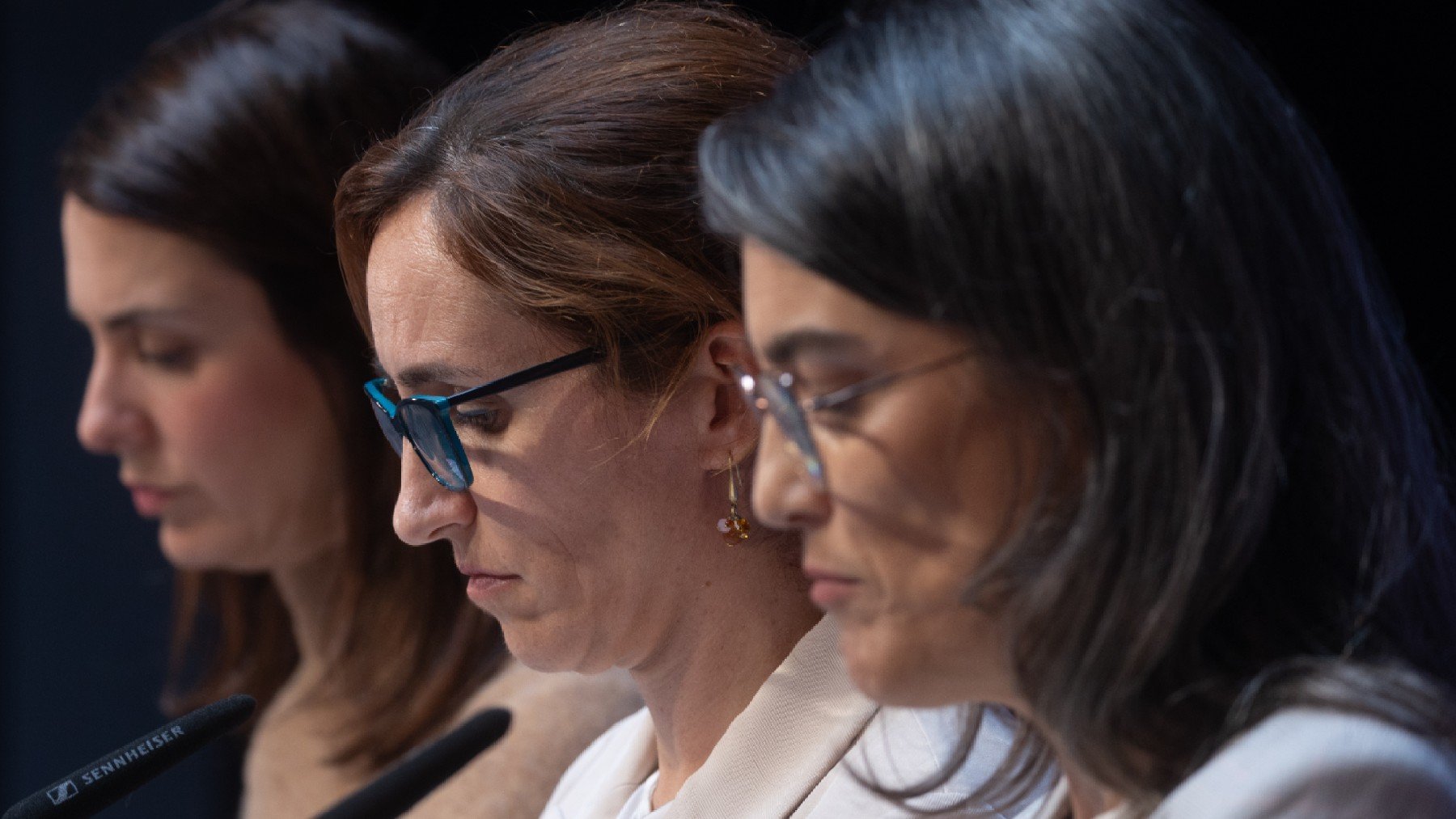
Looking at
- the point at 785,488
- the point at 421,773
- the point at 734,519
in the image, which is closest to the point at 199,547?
the point at 421,773

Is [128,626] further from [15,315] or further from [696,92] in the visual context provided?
[696,92]

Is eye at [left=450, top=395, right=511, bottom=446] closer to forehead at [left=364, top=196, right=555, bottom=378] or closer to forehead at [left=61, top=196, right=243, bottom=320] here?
forehead at [left=364, top=196, right=555, bottom=378]

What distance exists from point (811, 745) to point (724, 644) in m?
0.10

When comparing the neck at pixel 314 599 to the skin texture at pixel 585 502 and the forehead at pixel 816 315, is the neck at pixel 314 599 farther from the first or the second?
the forehead at pixel 816 315

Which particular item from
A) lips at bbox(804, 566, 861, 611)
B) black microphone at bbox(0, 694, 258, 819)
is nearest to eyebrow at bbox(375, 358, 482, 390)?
black microphone at bbox(0, 694, 258, 819)

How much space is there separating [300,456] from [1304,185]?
4.36 ft

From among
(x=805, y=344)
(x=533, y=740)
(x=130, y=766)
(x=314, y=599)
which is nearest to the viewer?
(x=805, y=344)

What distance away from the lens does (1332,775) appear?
→ 2.41ft

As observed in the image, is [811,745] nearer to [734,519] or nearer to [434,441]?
[734,519]

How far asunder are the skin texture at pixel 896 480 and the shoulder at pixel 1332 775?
138mm

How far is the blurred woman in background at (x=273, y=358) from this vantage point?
5.89ft

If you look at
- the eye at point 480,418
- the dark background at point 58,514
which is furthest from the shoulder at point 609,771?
the dark background at point 58,514

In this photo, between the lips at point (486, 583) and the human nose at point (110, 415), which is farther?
the human nose at point (110, 415)

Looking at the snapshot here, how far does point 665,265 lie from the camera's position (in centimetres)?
114
